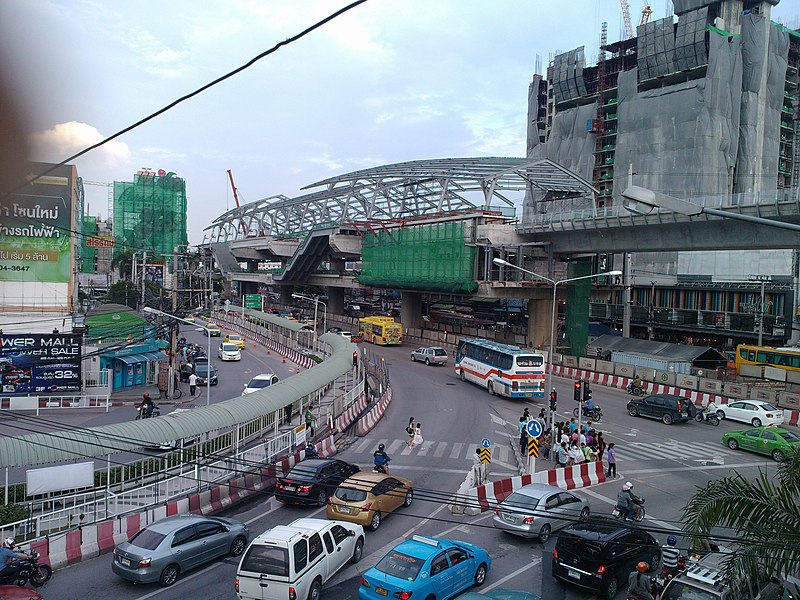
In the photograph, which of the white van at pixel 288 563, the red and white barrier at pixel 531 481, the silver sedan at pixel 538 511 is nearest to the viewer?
the white van at pixel 288 563

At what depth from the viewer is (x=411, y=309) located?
63812 millimetres

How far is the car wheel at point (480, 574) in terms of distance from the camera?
11.8 meters

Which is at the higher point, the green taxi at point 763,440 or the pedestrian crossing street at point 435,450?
the green taxi at point 763,440

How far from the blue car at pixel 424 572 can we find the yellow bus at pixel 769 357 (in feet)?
109

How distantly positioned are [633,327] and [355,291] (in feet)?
226

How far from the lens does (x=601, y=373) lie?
38.7 m

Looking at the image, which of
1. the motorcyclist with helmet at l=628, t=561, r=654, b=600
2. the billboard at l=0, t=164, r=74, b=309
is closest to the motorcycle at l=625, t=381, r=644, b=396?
the motorcyclist with helmet at l=628, t=561, r=654, b=600

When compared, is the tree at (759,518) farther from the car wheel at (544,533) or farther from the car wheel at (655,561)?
the car wheel at (544,533)

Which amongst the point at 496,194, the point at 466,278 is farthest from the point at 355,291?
the point at 466,278

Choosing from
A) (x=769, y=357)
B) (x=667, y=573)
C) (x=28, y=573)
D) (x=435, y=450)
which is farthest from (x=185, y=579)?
(x=769, y=357)

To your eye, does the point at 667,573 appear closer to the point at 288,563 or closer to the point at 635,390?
the point at 288,563

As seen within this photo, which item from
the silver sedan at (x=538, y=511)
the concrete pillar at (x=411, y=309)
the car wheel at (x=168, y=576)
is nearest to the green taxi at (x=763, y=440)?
the silver sedan at (x=538, y=511)

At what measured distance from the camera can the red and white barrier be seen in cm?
1602

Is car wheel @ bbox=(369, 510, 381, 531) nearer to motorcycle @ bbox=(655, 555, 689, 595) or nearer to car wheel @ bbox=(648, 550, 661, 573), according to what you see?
car wheel @ bbox=(648, 550, 661, 573)
